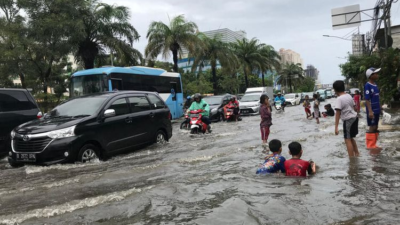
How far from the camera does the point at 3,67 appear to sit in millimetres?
21375

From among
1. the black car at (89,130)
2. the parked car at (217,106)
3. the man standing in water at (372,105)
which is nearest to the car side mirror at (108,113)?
the black car at (89,130)

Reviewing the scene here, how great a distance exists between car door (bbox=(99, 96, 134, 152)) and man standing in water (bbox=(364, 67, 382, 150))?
532 cm

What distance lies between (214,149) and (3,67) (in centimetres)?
1803

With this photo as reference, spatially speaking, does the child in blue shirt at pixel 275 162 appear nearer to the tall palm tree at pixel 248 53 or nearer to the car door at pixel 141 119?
the car door at pixel 141 119

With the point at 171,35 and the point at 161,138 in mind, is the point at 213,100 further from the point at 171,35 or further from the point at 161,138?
the point at 161,138

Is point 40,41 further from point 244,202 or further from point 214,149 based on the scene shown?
point 244,202

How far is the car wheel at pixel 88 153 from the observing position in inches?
276

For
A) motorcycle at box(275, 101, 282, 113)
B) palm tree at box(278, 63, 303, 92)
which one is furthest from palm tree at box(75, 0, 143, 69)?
palm tree at box(278, 63, 303, 92)

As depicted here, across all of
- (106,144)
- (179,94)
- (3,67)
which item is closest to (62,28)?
(3,67)

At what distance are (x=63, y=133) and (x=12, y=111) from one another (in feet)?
9.69

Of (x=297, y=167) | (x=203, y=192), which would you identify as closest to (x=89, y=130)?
(x=203, y=192)

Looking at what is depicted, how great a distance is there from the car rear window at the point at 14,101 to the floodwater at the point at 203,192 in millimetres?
1834

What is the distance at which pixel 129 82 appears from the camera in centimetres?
1748

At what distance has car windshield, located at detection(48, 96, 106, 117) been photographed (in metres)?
7.59
